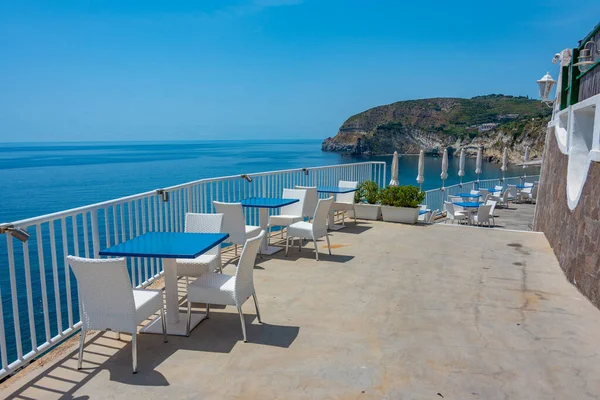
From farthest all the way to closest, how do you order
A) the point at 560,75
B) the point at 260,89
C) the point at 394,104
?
the point at 394,104 < the point at 260,89 < the point at 560,75

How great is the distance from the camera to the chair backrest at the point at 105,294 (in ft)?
9.84

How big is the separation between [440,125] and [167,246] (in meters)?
105

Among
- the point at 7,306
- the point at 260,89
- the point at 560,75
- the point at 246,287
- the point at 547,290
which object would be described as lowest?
the point at 7,306

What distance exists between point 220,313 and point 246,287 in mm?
721

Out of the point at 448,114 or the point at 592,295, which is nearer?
the point at 592,295

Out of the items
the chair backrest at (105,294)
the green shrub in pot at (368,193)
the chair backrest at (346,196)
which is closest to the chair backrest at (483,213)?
the green shrub in pot at (368,193)

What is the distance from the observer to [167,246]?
3793 millimetres

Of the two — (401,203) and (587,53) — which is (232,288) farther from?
(587,53)

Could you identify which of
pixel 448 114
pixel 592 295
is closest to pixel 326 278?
pixel 592 295

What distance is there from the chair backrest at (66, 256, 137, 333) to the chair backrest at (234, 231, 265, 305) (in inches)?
33.2

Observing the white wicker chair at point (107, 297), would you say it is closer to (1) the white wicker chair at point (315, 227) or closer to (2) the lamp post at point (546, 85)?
(1) the white wicker chair at point (315, 227)

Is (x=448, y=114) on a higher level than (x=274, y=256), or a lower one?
higher

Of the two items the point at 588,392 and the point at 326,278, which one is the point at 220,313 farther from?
the point at 588,392

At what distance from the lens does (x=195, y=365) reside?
3.28 metres
